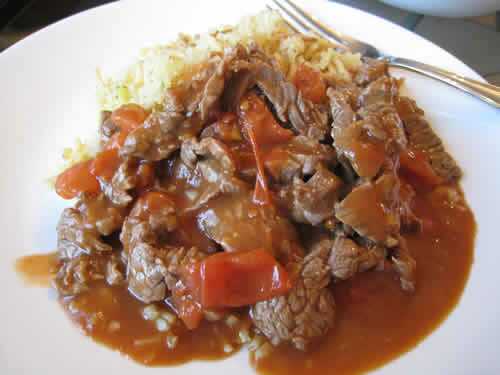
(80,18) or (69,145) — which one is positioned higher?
(80,18)

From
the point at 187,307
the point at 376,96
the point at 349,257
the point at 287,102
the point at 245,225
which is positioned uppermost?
the point at 376,96

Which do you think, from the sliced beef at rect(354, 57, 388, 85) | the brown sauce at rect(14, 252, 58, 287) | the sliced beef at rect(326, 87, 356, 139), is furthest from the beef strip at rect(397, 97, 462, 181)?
the brown sauce at rect(14, 252, 58, 287)

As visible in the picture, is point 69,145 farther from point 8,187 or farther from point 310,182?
point 310,182

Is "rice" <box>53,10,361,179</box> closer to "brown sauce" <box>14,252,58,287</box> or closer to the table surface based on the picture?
"brown sauce" <box>14,252,58,287</box>

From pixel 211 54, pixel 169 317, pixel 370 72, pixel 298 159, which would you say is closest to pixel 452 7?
pixel 370 72

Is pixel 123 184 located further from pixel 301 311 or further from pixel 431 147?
pixel 431 147

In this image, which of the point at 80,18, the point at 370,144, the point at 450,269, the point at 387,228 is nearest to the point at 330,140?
the point at 370,144
